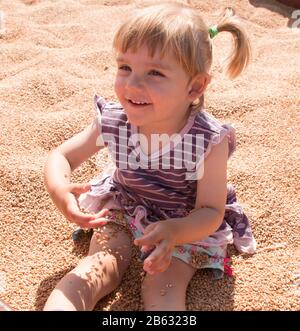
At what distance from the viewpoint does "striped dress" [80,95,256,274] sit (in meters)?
1.65

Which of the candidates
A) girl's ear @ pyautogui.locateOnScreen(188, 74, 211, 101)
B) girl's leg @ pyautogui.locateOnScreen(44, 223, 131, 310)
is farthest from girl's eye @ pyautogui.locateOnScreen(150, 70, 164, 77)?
girl's leg @ pyautogui.locateOnScreen(44, 223, 131, 310)

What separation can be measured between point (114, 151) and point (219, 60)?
1.44m

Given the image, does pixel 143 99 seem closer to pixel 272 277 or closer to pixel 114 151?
pixel 114 151

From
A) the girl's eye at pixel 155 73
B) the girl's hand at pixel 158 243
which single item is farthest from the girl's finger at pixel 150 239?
the girl's eye at pixel 155 73

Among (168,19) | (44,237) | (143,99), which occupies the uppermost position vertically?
(168,19)

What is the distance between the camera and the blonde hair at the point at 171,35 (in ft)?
4.82

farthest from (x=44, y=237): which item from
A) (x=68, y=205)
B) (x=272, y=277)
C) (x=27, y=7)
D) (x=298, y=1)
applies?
(x=298, y=1)

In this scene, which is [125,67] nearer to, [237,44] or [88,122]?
[237,44]

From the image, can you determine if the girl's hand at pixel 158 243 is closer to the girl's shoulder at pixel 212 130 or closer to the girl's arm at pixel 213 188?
the girl's arm at pixel 213 188

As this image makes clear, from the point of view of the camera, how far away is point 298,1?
3.83m

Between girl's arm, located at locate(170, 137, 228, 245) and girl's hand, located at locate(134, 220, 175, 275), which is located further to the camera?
girl's arm, located at locate(170, 137, 228, 245)

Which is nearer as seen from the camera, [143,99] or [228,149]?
[143,99]

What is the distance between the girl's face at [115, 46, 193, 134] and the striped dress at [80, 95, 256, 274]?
0.12 meters

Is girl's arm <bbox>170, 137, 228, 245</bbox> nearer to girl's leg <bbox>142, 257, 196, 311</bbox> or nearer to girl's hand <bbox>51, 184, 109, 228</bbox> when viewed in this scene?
girl's leg <bbox>142, 257, 196, 311</bbox>
